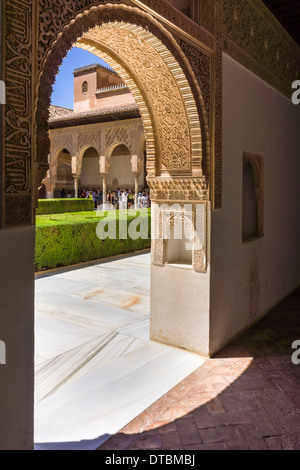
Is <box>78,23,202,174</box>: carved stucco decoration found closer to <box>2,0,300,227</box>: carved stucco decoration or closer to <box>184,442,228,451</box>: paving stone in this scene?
<box>2,0,300,227</box>: carved stucco decoration

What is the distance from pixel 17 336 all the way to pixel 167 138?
8.31 feet

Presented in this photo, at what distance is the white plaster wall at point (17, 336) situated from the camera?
1982 millimetres

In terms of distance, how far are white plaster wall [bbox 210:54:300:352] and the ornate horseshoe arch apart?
0.50 meters

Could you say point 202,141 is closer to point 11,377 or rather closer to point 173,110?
point 173,110

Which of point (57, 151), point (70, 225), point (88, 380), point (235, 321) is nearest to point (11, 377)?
point (88, 380)

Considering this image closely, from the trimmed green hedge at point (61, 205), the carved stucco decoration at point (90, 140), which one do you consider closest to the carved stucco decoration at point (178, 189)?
the trimmed green hedge at point (61, 205)

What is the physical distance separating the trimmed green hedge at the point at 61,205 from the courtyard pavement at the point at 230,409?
1362 cm

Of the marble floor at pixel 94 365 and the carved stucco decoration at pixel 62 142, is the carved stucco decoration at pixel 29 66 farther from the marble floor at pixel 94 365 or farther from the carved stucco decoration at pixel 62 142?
the carved stucco decoration at pixel 62 142

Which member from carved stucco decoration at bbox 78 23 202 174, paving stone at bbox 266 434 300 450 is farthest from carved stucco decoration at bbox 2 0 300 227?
paving stone at bbox 266 434 300 450

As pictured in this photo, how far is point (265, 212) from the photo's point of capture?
211 inches

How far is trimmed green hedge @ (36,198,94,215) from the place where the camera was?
1673 centimetres

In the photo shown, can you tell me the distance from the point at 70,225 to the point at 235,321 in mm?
5107

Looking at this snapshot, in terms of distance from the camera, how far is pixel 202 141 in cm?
372
